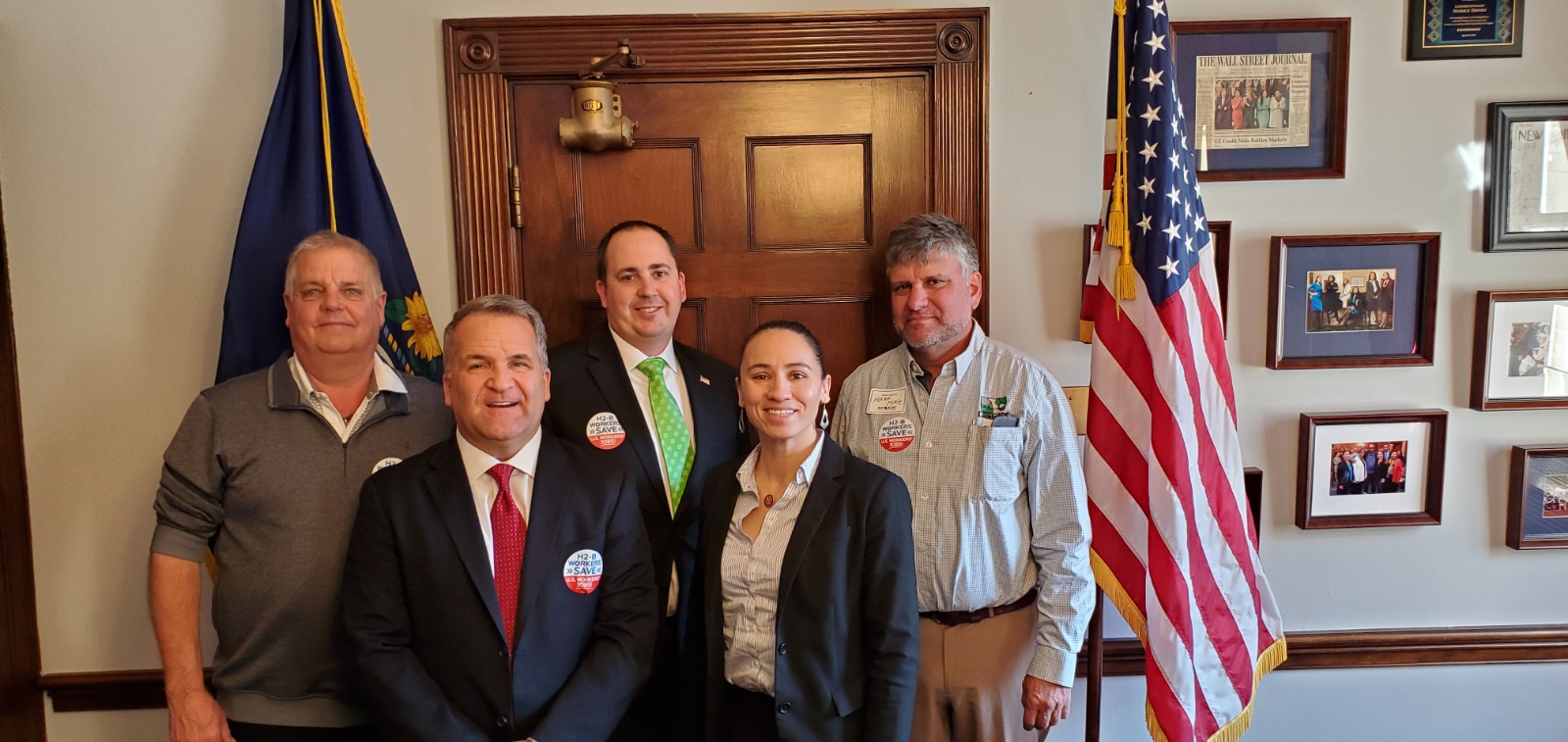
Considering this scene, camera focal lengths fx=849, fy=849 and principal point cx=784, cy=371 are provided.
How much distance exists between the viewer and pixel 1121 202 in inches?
81.2

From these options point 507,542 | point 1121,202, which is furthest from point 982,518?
point 507,542

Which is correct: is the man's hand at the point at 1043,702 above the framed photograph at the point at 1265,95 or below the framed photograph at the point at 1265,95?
below

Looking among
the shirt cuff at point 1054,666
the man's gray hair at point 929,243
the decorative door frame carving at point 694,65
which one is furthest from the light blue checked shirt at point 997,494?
the decorative door frame carving at point 694,65

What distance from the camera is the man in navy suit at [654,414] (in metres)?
1.85

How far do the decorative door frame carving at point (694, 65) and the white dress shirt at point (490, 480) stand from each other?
82 centimetres

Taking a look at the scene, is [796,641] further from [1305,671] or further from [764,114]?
[1305,671]

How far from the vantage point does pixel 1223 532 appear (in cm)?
207

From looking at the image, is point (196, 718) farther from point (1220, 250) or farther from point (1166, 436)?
point (1220, 250)

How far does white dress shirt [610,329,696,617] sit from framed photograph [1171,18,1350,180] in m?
1.50

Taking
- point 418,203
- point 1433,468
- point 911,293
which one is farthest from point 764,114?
point 1433,468

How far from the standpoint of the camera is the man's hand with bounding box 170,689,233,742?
172 centimetres

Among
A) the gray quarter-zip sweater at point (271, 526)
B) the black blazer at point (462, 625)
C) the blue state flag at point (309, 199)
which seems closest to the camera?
the black blazer at point (462, 625)

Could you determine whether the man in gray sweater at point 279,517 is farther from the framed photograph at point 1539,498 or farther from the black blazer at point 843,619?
the framed photograph at point 1539,498

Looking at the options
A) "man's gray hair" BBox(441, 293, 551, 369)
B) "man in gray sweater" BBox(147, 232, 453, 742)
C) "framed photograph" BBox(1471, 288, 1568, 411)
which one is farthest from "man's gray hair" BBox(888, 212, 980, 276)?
"framed photograph" BBox(1471, 288, 1568, 411)
